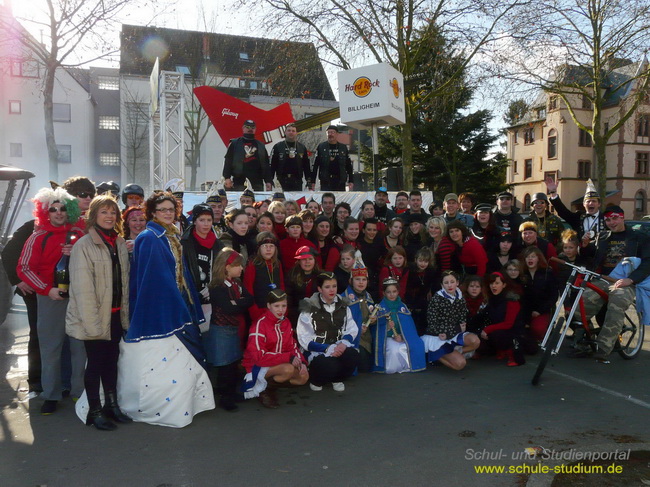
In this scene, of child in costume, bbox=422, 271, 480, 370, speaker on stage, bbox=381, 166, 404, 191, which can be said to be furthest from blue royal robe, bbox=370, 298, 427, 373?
speaker on stage, bbox=381, 166, 404, 191

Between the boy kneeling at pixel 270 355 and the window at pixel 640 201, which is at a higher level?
the window at pixel 640 201

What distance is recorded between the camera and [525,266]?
6512 millimetres

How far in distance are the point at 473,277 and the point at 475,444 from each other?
2745 millimetres

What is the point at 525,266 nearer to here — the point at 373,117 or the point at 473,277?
the point at 473,277

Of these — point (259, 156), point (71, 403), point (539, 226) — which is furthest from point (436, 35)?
point (71, 403)

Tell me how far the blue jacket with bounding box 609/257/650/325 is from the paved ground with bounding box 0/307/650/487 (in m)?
0.76

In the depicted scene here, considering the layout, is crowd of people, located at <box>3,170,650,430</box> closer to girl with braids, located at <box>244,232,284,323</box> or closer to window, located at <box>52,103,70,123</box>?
A: girl with braids, located at <box>244,232,284,323</box>

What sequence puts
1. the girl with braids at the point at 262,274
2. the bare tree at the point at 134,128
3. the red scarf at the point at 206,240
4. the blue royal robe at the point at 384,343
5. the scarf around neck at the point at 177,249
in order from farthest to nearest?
the bare tree at the point at 134,128 → the blue royal robe at the point at 384,343 → the girl with braids at the point at 262,274 → the red scarf at the point at 206,240 → the scarf around neck at the point at 177,249

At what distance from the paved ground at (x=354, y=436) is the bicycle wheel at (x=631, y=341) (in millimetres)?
725

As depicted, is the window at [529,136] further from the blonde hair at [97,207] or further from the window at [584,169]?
the blonde hair at [97,207]

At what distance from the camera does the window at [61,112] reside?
3638 cm

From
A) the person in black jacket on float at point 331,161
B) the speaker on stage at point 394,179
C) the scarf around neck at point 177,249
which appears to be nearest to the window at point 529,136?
the speaker on stage at point 394,179

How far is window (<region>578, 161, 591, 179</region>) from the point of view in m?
46.5

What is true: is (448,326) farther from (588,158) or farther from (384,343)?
(588,158)
